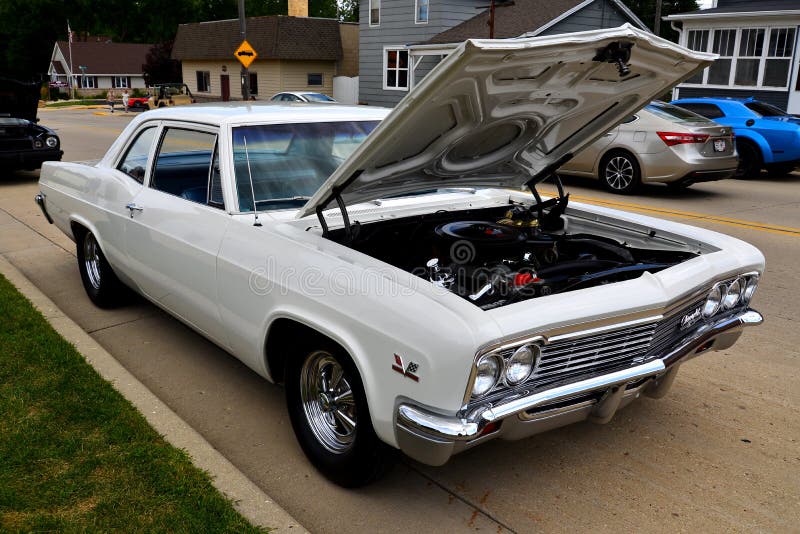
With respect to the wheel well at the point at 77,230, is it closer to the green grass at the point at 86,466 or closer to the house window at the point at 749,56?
the green grass at the point at 86,466

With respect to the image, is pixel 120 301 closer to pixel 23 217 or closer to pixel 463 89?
pixel 463 89

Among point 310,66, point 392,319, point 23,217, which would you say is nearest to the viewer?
point 392,319

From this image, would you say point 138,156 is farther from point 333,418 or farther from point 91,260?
point 333,418

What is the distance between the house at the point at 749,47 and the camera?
2070 cm

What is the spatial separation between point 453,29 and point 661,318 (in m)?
26.5

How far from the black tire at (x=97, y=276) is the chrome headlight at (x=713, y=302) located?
4.15 meters

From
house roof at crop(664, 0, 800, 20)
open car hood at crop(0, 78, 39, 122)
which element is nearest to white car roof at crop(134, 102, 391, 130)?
open car hood at crop(0, 78, 39, 122)

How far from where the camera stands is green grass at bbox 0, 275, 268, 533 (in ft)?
9.74

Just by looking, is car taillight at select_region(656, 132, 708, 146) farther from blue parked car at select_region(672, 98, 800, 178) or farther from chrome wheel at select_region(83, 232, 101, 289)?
chrome wheel at select_region(83, 232, 101, 289)

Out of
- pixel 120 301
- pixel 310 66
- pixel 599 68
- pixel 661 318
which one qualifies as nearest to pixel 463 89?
pixel 599 68

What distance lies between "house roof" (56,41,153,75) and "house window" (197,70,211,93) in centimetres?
3227

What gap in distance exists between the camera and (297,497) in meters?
3.28

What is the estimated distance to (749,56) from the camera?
21.8 m

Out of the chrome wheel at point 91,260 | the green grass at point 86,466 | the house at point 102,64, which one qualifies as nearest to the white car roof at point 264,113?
the chrome wheel at point 91,260
